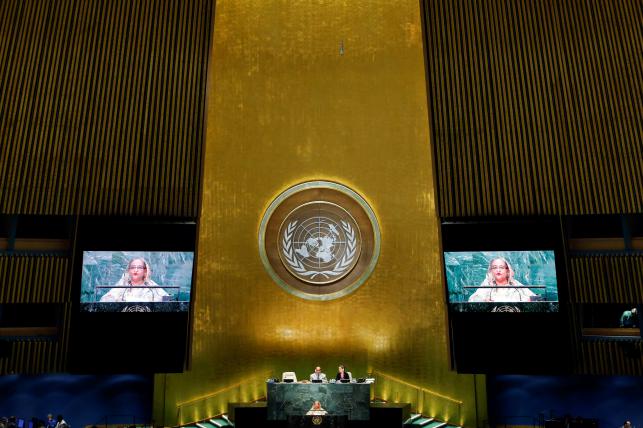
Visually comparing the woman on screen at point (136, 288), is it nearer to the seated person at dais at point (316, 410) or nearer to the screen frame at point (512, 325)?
the seated person at dais at point (316, 410)

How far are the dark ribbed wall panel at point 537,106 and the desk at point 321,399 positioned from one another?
365 centimetres

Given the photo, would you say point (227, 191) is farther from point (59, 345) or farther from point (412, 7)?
point (412, 7)

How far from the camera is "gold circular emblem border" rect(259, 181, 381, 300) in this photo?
11.0 meters

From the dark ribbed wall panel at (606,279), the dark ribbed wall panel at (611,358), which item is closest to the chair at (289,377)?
the dark ribbed wall panel at (611,358)

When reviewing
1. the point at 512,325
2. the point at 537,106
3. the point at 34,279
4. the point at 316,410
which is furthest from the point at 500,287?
the point at 34,279

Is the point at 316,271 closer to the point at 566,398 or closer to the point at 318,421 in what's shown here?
the point at 318,421

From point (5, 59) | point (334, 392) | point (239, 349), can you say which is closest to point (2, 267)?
point (5, 59)

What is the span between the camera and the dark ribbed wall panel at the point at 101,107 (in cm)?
1003

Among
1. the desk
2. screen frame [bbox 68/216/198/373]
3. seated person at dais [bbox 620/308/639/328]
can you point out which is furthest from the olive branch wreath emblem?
seated person at dais [bbox 620/308/639/328]

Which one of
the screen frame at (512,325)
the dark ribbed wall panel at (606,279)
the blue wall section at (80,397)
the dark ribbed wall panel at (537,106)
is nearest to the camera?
the screen frame at (512,325)

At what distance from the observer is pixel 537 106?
33.6 ft

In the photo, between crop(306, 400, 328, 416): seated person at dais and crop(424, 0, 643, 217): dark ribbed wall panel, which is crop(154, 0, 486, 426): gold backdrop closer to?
crop(424, 0, 643, 217): dark ribbed wall panel

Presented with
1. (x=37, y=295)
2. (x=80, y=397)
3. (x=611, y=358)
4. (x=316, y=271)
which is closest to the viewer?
(x=611, y=358)

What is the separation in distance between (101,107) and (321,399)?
671cm
